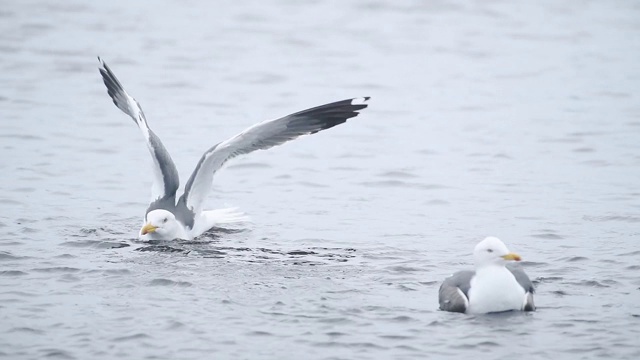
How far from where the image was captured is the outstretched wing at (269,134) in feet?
42.4

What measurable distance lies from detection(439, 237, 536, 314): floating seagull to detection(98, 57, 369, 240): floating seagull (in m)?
3.10

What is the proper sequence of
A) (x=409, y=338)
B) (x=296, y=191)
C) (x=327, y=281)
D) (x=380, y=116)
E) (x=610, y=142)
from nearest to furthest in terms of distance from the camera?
(x=409, y=338), (x=327, y=281), (x=296, y=191), (x=610, y=142), (x=380, y=116)

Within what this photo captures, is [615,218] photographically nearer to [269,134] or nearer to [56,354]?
[269,134]

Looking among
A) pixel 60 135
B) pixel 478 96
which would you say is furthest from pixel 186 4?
pixel 60 135

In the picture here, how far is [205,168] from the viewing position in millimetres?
13203

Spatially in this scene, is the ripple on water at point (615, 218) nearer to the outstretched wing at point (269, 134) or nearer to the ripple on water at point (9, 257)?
the outstretched wing at point (269, 134)

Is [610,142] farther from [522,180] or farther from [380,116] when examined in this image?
[380,116]

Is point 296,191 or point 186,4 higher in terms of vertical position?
point 186,4

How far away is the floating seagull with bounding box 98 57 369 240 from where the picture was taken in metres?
12.8

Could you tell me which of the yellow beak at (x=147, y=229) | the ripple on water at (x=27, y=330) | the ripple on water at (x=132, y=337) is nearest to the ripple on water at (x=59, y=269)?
the yellow beak at (x=147, y=229)

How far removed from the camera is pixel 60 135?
17625mm

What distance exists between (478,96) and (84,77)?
22.7ft

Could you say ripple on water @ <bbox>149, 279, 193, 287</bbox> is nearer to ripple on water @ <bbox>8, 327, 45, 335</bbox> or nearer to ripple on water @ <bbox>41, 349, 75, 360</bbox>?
ripple on water @ <bbox>8, 327, 45, 335</bbox>

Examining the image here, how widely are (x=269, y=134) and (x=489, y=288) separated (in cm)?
400
